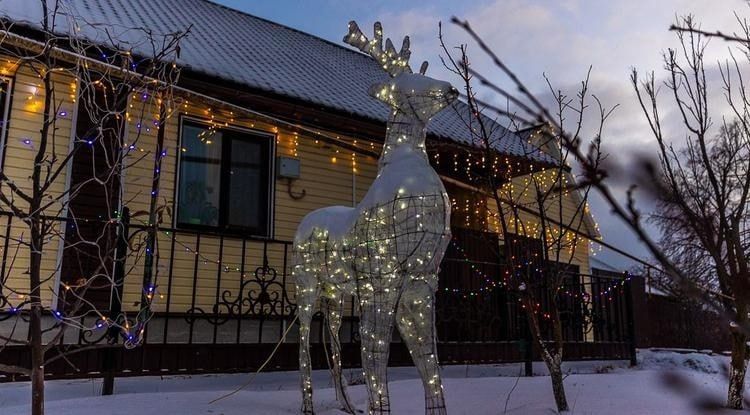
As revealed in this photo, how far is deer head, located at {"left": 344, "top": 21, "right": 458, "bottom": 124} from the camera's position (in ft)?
10.8

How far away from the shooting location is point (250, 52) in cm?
1009

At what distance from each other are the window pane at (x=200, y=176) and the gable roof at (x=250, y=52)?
3.62ft

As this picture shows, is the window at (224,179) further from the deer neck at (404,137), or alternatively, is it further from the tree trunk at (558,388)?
the deer neck at (404,137)

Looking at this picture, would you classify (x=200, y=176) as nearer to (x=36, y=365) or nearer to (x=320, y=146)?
(x=320, y=146)

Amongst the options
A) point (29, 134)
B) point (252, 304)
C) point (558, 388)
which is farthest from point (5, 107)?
point (558, 388)

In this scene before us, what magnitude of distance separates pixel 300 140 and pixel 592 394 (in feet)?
19.5

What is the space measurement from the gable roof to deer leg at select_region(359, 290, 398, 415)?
3740 millimetres

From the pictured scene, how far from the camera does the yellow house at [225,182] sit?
6723 mm

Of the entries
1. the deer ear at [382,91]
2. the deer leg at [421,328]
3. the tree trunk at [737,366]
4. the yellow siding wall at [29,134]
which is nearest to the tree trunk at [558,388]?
the tree trunk at [737,366]

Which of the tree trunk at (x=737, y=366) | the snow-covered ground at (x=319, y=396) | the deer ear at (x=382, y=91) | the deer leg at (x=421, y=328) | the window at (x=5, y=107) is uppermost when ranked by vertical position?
the window at (x=5, y=107)

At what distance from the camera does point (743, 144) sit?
2137mm

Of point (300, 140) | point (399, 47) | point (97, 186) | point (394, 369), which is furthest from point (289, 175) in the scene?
point (399, 47)

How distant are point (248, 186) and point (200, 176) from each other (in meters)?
0.74

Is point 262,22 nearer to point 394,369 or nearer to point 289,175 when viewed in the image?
point 289,175
